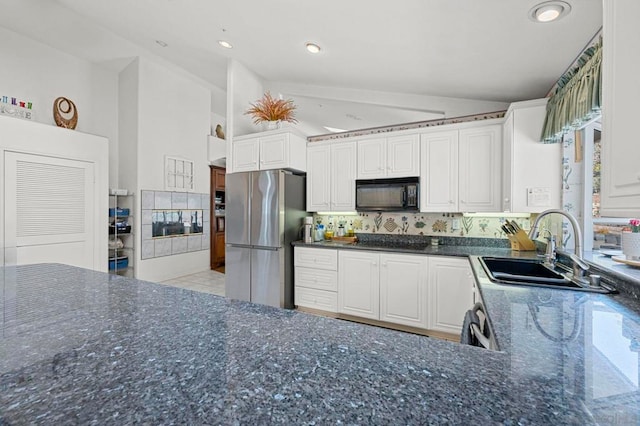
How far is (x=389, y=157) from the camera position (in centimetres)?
327

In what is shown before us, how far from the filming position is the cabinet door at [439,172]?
3004 mm

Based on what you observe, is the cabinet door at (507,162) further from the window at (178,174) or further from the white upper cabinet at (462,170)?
the window at (178,174)

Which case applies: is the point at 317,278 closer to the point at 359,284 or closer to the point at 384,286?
the point at 359,284

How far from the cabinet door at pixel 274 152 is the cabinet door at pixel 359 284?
4.19 feet

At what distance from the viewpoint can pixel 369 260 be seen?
304 centimetres

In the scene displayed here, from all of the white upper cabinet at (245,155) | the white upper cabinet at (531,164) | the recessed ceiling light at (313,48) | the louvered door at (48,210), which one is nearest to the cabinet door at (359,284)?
the white upper cabinet at (531,164)

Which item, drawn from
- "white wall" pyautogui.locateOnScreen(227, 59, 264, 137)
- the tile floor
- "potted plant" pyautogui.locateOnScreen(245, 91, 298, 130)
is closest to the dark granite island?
"potted plant" pyautogui.locateOnScreen(245, 91, 298, 130)

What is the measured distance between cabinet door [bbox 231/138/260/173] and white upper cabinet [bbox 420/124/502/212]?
198 cm

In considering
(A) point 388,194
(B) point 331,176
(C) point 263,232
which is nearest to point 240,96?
(B) point 331,176

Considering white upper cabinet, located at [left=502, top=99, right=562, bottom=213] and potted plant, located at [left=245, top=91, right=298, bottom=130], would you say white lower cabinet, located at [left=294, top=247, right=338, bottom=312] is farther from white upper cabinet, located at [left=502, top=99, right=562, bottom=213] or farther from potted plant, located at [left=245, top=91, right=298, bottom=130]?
white upper cabinet, located at [left=502, top=99, right=562, bottom=213]

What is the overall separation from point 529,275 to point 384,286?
1.23m

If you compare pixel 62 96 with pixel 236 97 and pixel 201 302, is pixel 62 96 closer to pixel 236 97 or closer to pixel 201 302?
pixel 236 97

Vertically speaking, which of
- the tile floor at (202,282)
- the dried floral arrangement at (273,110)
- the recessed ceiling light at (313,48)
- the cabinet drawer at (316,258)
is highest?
the recessed ceiling light at (313,48)

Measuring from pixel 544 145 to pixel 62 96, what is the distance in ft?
20.1
